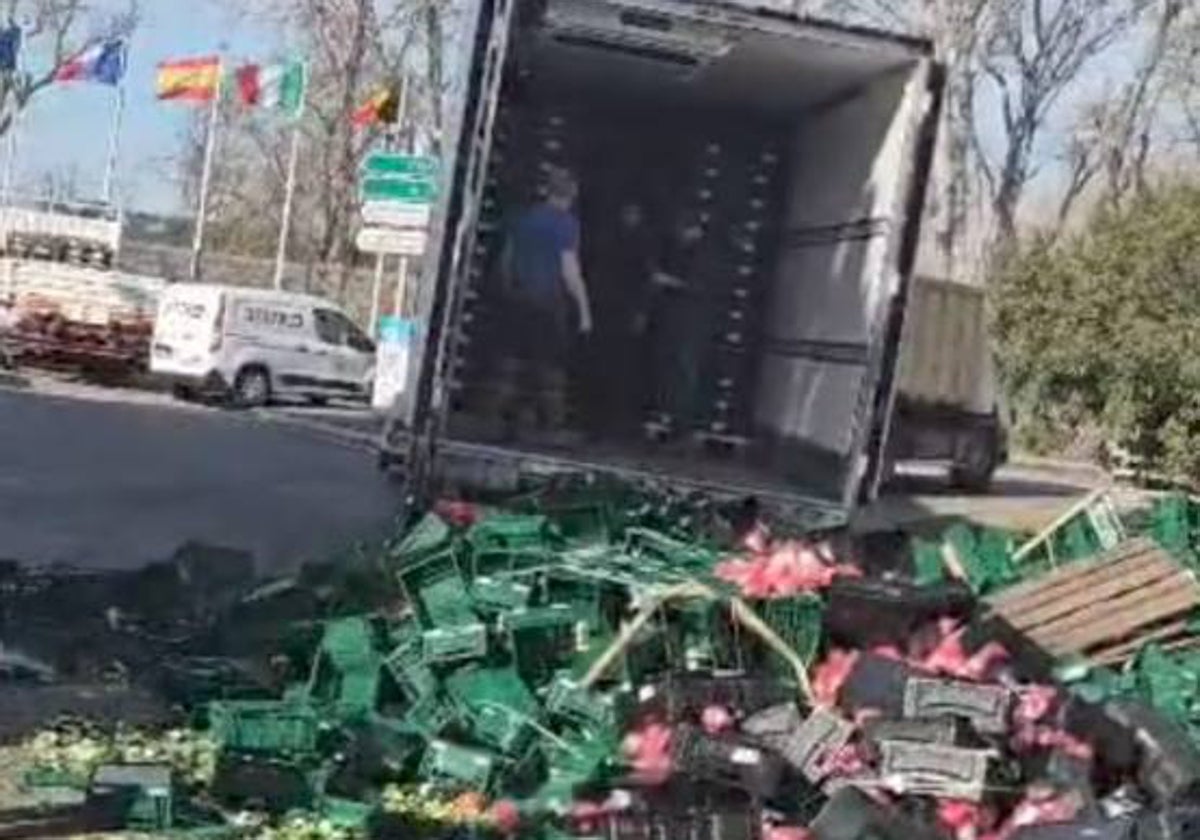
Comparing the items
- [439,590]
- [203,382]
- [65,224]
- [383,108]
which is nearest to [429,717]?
[439,590]

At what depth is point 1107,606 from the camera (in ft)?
34.6

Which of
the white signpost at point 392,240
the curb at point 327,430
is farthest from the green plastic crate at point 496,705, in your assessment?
the curb at point 327,430

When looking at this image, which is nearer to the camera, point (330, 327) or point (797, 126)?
point (797, 126)

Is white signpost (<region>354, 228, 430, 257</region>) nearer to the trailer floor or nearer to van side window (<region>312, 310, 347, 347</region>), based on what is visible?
the trailer floor

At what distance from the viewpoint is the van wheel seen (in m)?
34.8

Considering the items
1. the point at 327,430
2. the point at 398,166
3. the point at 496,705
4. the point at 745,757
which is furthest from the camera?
the point at 327,430

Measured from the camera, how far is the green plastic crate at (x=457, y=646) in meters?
9.39

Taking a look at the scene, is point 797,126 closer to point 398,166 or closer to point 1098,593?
point 1098,593

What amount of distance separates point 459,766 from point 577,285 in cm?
868

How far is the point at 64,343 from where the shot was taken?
35688 mm

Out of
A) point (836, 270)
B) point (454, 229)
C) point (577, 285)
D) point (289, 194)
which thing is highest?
point (289, 194)

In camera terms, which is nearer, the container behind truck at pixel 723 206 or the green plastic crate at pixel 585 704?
the green plastic crate at pixel 585 704

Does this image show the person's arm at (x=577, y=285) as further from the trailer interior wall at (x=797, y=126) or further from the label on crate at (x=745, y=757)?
the label on crate at (x=745, y=757)

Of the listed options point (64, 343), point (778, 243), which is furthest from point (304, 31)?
point (778, 243)
